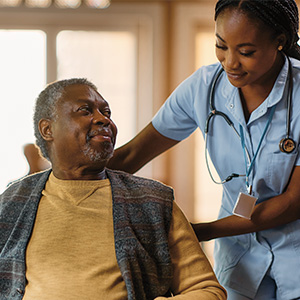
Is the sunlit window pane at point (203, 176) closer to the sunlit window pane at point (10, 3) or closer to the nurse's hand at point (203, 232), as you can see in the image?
the sunlit window pane at point (10, 3)

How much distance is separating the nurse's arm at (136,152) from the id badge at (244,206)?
0.48 m

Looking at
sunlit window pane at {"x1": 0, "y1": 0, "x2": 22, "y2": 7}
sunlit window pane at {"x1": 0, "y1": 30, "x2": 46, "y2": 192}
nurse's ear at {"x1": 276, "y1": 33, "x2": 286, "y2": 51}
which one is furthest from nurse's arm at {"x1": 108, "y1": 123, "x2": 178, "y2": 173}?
sunlit window pane at {"x1": 0, "y1": 0, "x2": 22, "y2": 7}

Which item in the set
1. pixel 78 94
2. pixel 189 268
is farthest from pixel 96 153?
pixel 189 268

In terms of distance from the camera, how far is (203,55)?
5.09 m

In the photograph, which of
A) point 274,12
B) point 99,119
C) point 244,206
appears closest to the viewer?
point 274,12

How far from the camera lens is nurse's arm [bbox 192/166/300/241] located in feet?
5.02

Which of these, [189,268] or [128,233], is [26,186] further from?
[189,268]

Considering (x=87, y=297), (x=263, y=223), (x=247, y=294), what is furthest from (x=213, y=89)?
(x=87, y=297)

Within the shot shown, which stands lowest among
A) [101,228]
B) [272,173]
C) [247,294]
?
[247,294]

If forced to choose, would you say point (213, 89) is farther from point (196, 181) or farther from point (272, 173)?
point (196, 181)

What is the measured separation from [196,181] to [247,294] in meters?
3.49

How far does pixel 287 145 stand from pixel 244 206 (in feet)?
0.78

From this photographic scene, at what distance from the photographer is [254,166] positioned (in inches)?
62.5

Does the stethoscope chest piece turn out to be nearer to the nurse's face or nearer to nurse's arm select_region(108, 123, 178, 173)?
the nurse's face
